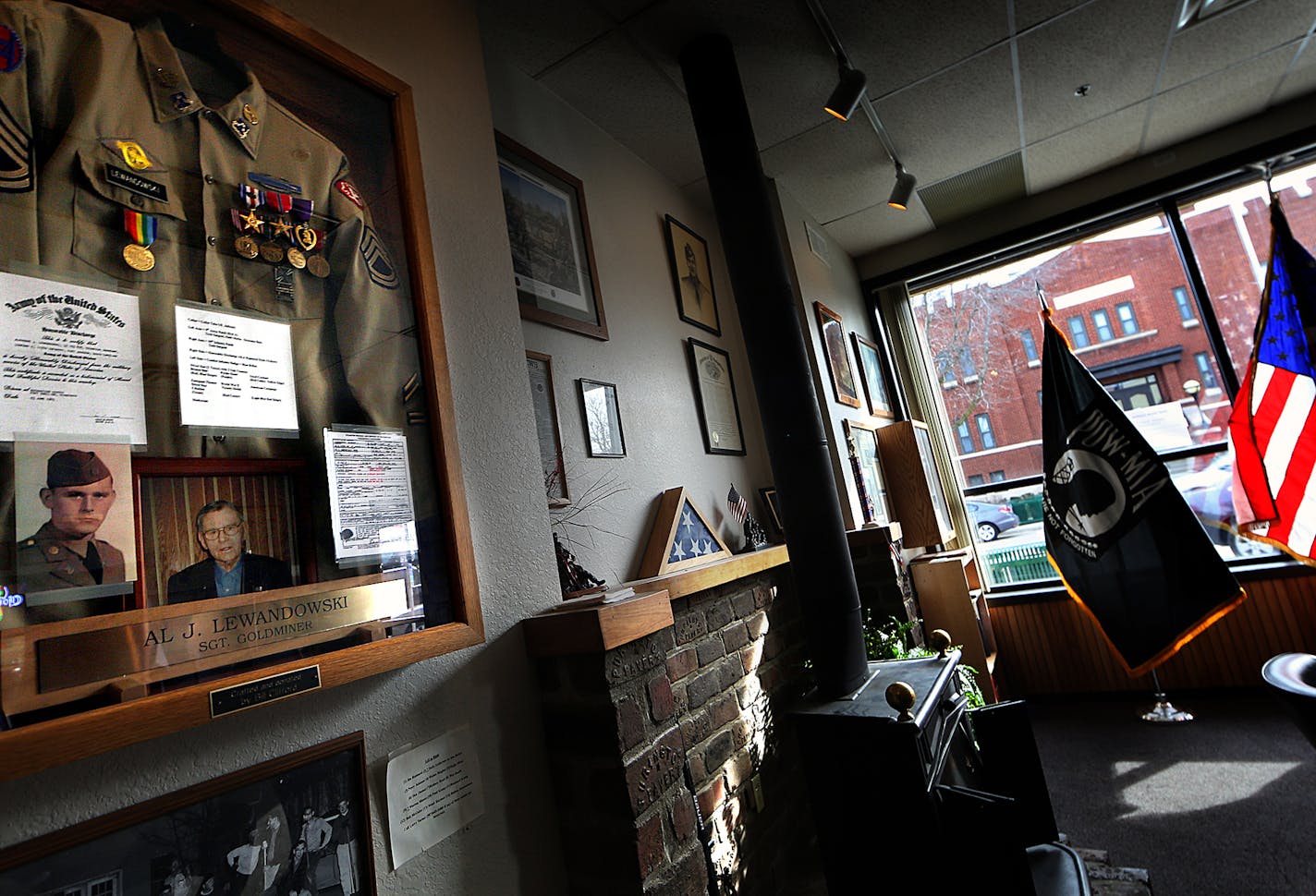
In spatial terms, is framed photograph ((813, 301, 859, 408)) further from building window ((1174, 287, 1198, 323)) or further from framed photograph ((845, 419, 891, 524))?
building window ((1174, 287, 1198, 323))

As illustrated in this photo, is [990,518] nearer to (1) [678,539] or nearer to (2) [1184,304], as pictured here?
(2) [1184,304]

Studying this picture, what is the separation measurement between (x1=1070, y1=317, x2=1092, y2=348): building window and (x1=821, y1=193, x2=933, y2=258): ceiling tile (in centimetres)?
104

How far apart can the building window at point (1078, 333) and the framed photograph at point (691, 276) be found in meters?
2.48

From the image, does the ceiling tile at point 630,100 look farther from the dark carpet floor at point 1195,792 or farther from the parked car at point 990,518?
the dark carpet floor at point 1195,792

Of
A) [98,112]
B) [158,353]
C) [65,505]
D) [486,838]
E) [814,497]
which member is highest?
[98,112]

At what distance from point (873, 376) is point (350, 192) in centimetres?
337

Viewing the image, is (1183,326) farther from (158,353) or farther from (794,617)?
(158,353)

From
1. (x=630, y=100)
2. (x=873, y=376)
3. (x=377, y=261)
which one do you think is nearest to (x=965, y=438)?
(x=873, y=376)

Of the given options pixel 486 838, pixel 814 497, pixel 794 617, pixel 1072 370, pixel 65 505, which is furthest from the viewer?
pixel 1072 370

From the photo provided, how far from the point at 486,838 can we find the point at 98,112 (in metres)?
1.09

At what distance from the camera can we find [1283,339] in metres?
2.97

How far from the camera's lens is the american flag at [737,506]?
96.0 inches

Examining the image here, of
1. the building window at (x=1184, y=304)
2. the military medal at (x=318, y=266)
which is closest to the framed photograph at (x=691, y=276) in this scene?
the military medal at (x=318, y=266)

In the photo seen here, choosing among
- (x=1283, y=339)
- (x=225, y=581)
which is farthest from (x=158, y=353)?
(x=1283, y=339)
